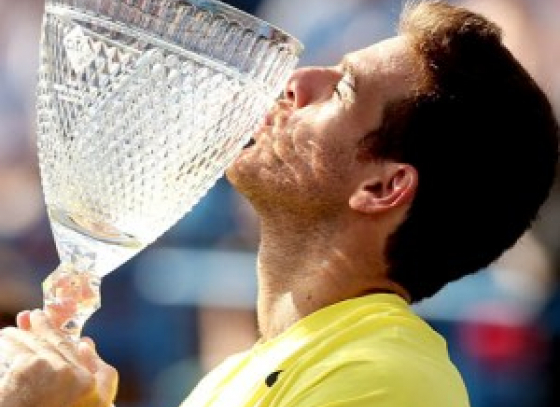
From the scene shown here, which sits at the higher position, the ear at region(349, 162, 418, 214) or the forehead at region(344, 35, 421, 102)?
the forehead at region(344, 35, 421, 102)

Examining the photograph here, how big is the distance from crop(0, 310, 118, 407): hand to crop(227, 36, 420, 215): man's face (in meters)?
0.44

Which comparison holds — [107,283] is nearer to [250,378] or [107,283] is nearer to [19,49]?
[19,49]

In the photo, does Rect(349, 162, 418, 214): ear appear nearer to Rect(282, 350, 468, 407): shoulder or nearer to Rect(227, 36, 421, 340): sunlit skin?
Rect(227, 36, 421, 340): sunlit skin

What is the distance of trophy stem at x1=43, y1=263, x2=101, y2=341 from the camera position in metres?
1.96

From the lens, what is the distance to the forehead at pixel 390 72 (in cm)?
233

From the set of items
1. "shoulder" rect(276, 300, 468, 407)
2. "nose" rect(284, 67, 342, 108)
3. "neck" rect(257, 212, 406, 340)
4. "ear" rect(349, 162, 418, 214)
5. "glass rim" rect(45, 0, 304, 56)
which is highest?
"glass rim" rect(45, 0, 304, 56)

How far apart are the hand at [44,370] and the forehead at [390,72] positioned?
618mm

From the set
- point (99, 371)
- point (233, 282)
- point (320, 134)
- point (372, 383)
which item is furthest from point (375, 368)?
point (233, 282)

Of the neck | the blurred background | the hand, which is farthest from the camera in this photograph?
the blurred background

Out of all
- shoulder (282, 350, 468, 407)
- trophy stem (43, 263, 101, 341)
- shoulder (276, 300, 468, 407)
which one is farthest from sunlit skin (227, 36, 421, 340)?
trophy stem (43, 263, 101, 341)

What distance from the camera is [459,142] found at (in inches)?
91.0

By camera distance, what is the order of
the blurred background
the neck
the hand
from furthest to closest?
the blurred background
the neck
the hand

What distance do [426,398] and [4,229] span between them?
269 centimetres

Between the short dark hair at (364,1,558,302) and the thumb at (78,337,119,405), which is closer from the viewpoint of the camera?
the thumb at (78,337,119,405)
